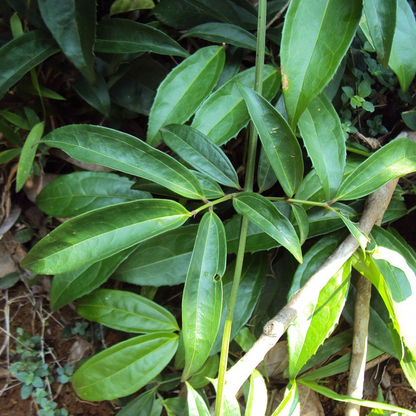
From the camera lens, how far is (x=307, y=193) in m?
0.74

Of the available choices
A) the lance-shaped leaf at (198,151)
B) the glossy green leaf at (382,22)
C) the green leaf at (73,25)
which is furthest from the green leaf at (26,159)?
the glossy green leaf at (382,22)

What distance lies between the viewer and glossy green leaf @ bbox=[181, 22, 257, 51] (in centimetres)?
76

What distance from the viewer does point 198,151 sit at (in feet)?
2.14

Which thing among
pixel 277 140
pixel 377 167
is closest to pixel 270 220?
pixel 277 140

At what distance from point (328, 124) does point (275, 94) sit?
0.39ft

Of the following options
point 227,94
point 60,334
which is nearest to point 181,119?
point 227,94

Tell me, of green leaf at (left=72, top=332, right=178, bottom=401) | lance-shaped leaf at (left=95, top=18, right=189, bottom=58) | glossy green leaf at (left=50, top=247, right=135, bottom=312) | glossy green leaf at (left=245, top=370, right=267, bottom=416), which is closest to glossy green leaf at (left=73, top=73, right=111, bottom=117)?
lance-shaped leaf at (left=95, top=18, right=189, bottom=58)

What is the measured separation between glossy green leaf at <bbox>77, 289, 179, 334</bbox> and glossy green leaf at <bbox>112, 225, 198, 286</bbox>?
5 centimetres

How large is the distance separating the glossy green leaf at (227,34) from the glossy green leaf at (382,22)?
238 mm

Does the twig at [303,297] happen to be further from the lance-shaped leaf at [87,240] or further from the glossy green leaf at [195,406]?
the lance-shaped leaf at [87,240]

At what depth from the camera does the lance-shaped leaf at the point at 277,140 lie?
1.94 ft

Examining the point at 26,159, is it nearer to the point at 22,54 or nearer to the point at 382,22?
the point at 22,54

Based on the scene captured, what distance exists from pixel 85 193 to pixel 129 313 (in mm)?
267

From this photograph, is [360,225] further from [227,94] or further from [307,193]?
[227,94]
